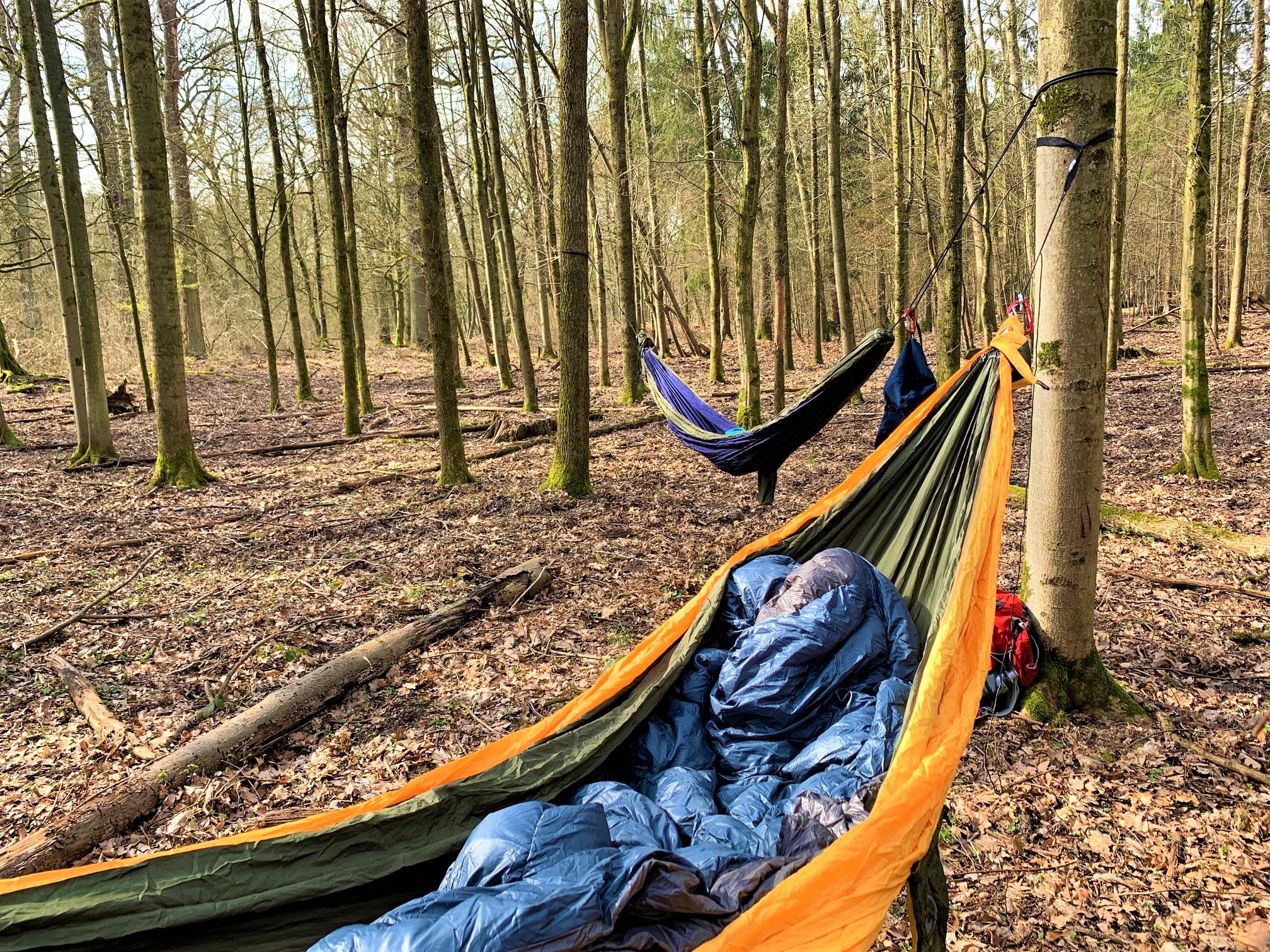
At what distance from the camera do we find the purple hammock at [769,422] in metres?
3.58

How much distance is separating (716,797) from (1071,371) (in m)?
1.70

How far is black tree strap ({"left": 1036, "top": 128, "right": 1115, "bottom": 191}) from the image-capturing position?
2287mm

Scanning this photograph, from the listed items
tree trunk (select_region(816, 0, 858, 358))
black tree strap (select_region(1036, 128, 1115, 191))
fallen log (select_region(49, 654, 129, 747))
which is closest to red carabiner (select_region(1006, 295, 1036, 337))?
black tree strap (select_region(1036, 128, 1115, 191))

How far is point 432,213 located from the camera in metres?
→ 5.09

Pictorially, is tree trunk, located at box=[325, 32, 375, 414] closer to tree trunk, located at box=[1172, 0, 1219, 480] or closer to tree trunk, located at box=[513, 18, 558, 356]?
tree trunk, located at box=[513, 18, 558, 356]

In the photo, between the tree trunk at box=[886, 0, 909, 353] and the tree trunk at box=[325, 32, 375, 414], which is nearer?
the tree trunk at box=[325, 32, 375, 414]

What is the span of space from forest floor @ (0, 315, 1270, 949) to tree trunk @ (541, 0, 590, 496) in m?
0.50

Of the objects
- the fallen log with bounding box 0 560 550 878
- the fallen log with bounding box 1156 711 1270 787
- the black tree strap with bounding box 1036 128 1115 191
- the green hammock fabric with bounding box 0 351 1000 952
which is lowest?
the fallen log with bounding box 1156 711 1270 787

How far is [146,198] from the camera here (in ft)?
16.9

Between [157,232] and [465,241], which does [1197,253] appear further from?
[465,241]

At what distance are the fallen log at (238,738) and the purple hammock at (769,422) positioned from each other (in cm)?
134

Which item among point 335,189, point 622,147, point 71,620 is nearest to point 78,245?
point 335,189

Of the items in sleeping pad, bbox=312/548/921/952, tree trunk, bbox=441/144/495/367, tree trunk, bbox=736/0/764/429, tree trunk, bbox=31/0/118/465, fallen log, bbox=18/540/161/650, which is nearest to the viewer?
sleeping pad, bbox=312/548/921/952

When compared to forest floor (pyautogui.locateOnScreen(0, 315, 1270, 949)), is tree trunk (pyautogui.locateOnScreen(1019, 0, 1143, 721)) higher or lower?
higher
